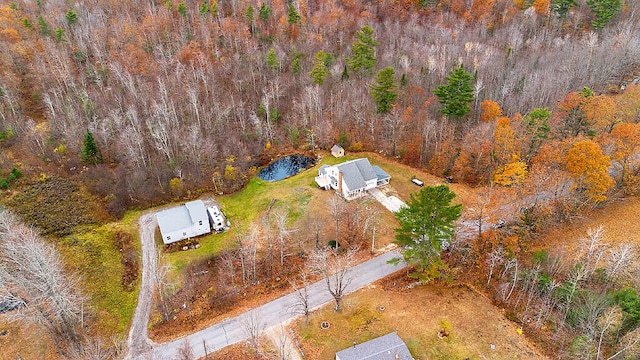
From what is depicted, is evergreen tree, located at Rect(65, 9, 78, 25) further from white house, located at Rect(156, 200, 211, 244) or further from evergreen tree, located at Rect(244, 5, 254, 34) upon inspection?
white house, located at Rect(156, 200, 211, 244)

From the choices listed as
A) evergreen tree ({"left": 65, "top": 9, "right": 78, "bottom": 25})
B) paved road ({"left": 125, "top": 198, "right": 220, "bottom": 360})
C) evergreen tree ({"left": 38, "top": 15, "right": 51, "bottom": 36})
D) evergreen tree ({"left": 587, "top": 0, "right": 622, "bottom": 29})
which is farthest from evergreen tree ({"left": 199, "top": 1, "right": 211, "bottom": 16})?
evergreen tree ({"left": 587, "top": 0, "right": 622, "bottom": 29})

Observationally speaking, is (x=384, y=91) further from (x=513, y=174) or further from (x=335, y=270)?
(x=335, y=270)

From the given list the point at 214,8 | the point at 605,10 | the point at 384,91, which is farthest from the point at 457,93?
the point at 214,8

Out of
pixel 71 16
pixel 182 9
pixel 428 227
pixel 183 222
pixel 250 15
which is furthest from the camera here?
pixel 250 15

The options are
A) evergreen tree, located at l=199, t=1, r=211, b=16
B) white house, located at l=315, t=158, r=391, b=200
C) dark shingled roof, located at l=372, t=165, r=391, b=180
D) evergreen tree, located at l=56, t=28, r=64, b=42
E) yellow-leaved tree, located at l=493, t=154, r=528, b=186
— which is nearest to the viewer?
yellow-leaved tree, located at l=493, t=154, r=528, b=186

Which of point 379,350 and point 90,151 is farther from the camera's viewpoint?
point 90,151

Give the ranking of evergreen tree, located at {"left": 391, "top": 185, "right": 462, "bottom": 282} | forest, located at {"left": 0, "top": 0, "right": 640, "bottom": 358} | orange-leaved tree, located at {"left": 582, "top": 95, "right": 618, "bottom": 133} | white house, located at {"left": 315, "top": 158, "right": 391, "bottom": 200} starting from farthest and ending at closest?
white house, located at {"left": 315, "top": 158, "right": 391, "bottom": 200} < orange-leaved tree, located at {"left": 582, "top": 95, "right": 618, "bottom": 133} < forest, located at {"left": 0, "top": 0, "right": 640, "bottom": 358} < evergreen tree, located at {"left": 391, "top": 185, "right": 462, "bottom": 282}
